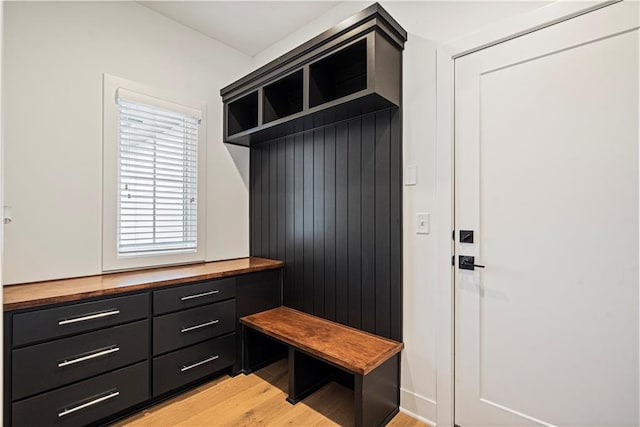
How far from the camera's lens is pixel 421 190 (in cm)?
189

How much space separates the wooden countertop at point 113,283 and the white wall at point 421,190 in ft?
3.88

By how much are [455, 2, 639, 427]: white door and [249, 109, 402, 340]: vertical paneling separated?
15.8 inches

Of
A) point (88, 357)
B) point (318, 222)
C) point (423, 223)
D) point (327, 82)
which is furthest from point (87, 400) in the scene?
point (327, 82)

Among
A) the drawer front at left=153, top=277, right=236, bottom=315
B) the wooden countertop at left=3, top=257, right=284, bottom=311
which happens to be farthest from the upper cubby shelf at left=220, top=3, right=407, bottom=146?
the drawer front at left=153, top=277, right=236, bottom=315

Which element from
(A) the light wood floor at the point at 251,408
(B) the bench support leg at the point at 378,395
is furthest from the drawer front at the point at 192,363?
(B) the bench support leg at the point at 378,395

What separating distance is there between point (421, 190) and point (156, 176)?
6.43 feet

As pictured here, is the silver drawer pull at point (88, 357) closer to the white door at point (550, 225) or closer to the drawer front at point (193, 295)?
the drawer front at point (193, 295)

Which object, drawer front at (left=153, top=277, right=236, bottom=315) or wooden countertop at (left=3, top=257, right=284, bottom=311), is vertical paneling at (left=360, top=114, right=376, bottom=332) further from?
drawer front at (left=153, top=277, right=236, bottom=315)

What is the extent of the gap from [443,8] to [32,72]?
2.50 metres

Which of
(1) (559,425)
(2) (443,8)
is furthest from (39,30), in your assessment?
(1) (559,425)

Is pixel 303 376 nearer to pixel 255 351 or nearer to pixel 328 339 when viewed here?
pixel 328 339

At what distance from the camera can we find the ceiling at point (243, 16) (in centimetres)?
232

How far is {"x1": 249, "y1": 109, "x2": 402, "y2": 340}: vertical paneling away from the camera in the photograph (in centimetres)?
199

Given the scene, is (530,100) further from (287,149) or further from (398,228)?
(287,149)
